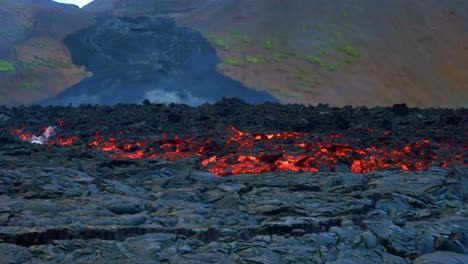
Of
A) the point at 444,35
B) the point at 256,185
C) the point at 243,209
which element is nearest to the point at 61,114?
the point at 256,185

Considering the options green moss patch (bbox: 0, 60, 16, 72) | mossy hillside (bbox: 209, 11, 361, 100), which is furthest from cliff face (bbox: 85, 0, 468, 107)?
green moss patch (bbox: 0, 60, 16, 72)

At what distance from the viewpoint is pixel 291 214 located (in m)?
8.79

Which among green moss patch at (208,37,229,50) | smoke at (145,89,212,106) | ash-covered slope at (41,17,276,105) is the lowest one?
smoke at (145,89,212,106)

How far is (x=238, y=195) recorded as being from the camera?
9.98 metres

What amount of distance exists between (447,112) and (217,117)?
28.5ft

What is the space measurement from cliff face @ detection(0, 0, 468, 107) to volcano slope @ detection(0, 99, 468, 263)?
14130mm

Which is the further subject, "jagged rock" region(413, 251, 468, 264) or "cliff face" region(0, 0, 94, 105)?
"cliff face" region(0, 0, 94, 105)

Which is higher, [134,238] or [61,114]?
[134,238]

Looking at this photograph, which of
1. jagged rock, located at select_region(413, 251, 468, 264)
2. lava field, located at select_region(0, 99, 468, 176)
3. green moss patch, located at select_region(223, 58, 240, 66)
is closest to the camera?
jagged rock, located at select_region(413, 251, 468, 264)

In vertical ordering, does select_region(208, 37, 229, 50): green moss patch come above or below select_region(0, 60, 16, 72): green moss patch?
above

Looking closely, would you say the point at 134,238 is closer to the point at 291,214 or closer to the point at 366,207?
the point at 291,214

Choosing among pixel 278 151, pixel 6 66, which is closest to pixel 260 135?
pixel 278 151

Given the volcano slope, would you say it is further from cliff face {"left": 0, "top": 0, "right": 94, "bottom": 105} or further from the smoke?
cliff face {"left": 0, "top": 0, "right": 94, "bottom": 105}

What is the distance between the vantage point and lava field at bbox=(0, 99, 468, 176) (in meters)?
14.2
